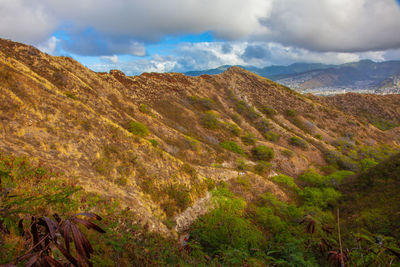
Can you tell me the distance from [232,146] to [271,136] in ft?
54.5

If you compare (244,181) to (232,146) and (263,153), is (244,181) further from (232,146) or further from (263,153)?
(263,153)

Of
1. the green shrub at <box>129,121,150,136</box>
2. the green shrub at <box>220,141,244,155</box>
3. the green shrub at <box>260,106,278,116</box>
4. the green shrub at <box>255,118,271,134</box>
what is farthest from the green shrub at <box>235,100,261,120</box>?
the green shrub at <box>129,121,150,136</box>

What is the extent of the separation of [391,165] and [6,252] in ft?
121

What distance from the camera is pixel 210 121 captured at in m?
51.9

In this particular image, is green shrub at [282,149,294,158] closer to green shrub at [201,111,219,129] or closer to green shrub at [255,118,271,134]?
green shrub at [255,118,271,134]

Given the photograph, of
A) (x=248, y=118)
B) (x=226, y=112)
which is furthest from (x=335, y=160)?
(x=226, y=112)

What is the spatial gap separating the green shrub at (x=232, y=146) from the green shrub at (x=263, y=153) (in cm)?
321

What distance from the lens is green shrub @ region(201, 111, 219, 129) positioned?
166 feet

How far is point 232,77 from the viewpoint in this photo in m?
85.9

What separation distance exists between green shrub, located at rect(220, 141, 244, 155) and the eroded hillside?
0.74 feet

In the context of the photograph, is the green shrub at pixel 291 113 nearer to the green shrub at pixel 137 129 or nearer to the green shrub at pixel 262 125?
the green shrub at pixel 262 125

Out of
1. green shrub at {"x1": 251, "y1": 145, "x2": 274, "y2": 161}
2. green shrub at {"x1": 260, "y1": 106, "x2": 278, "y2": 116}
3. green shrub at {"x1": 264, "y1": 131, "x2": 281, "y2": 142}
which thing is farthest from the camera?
green shrub at {"x1": 260, "y1": 106, "x2": 278, "y2": 116}

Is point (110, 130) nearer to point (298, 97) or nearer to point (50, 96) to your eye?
point (50, 96)

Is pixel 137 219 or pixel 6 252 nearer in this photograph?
pixel 6 252
